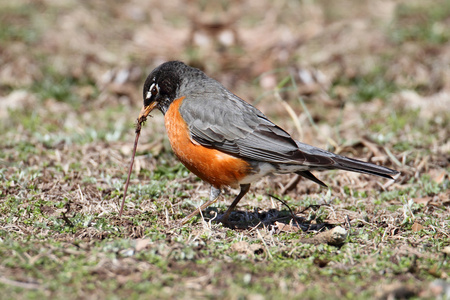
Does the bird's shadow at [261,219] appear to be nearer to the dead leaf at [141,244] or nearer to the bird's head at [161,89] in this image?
the dead leaf at [141,244]

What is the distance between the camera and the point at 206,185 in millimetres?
5887

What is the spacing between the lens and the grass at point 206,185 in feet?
11.7

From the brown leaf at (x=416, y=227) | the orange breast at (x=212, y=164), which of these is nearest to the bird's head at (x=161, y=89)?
the orange breast at (x=212, y=164)

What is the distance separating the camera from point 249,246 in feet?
13.4

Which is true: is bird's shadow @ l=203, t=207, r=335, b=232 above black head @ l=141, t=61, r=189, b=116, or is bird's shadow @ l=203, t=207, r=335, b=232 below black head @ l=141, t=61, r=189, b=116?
below

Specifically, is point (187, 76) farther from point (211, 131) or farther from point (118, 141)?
point (118, 141)

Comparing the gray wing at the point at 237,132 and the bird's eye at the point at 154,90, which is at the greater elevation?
the bird's eye at the point at 154,90

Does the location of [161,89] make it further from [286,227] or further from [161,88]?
[286,227]

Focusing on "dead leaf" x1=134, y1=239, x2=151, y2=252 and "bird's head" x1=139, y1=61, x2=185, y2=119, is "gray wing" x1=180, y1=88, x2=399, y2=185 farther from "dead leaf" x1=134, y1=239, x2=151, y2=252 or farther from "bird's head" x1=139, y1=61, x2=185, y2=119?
"dead leaf" x1=134, y1=239, x2=151, y2=252

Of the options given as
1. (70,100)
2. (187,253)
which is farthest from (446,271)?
(70,100)

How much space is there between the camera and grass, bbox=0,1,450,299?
355cm

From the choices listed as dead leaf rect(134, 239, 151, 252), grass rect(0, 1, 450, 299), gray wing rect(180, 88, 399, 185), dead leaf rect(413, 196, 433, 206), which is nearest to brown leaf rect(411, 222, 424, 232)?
grass rect(0, 1, 450, 299)

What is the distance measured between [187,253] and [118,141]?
334 centimetres

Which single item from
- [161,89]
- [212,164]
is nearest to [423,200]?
[212,164]
